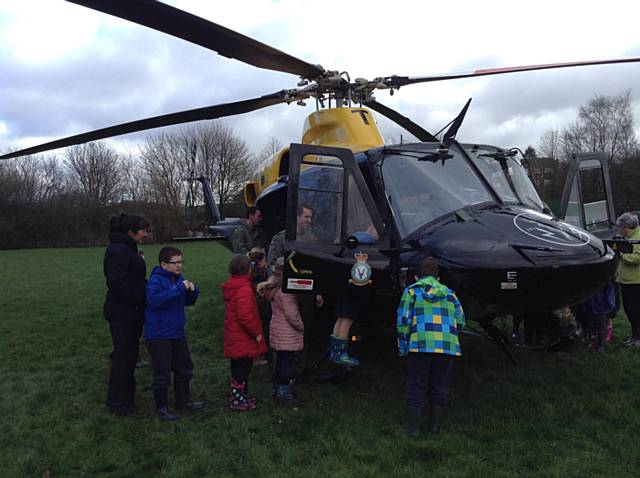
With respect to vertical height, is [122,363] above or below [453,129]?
below

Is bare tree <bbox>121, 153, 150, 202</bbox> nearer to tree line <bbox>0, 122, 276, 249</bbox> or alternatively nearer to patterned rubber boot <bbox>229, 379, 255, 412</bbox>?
tree line <bbox>0, 122, 276, 249</bbox>

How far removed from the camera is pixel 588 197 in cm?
591

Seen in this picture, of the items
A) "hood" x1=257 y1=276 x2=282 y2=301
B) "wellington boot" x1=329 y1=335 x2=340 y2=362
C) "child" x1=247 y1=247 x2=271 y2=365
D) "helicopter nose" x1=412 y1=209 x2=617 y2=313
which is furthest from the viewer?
"child" x1=247 y1=247 x2=271 y2=365

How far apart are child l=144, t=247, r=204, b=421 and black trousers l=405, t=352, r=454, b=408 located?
202cm

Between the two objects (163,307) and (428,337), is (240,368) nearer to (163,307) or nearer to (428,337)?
(163,307)

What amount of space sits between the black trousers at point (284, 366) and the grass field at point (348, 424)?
0.28 metres

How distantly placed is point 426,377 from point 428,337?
35 centimetres

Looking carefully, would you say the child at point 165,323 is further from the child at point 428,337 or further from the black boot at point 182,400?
the child at point 428,337

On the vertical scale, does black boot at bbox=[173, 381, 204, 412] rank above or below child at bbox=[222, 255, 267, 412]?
below

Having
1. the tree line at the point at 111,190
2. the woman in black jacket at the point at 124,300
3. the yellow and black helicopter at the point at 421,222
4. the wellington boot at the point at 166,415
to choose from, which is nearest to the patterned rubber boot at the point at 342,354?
the yellow and black helicopter at the point at 421,222

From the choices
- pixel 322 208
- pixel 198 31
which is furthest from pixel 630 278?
pixel 198 31

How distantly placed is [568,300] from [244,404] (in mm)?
2893

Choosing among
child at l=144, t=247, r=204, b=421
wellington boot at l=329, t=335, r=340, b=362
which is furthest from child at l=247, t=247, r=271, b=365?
wellington boot at l=329, t=335, r=340, b=362

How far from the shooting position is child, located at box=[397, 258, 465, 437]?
12.8 feet
